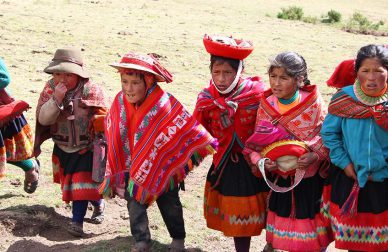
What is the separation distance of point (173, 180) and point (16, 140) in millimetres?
1901

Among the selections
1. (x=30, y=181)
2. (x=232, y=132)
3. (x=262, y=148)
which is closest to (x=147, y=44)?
(x=30, y=181)

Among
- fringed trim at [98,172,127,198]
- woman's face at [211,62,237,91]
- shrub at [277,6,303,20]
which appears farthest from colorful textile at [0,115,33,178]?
shrub at [277,6,303,20]

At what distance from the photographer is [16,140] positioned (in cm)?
560

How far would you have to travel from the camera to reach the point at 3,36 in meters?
12.1

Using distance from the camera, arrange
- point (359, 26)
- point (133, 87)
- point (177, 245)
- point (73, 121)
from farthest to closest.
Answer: point (359, 26) < point (73, 121) < point (177, 245) < point (133, 87)

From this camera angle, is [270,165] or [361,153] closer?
[361,153]

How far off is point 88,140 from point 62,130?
221 mm

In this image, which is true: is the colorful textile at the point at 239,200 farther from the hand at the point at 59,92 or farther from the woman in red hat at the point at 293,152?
the hand at the point at 59,92

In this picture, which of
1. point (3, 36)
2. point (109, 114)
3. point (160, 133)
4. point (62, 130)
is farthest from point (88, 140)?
point (3, 36)

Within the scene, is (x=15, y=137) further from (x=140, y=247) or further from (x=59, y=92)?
(x=140, y=247)

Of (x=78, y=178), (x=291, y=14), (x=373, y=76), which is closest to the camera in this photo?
(x=373, y=76)

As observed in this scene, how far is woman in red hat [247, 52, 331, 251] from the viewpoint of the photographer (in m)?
4.09

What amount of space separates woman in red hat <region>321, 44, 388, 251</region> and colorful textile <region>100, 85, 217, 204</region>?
874 mm

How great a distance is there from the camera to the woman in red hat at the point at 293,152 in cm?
409
